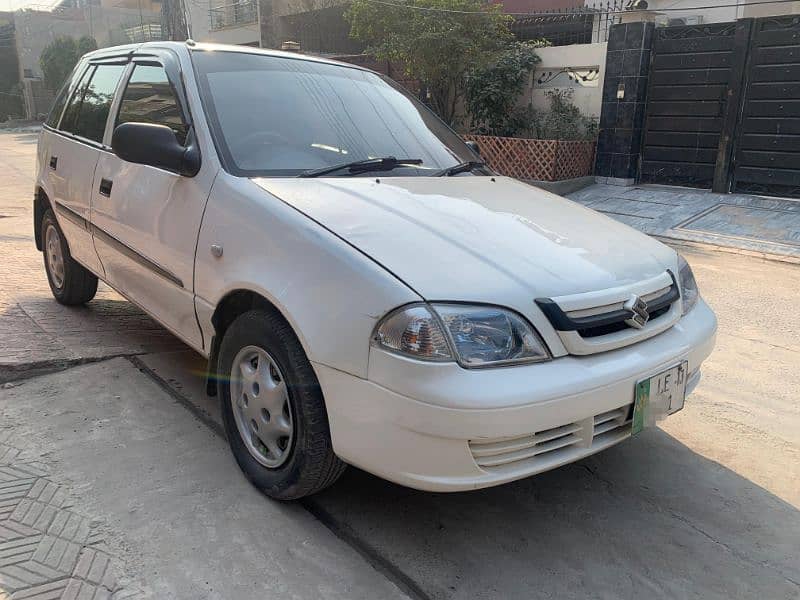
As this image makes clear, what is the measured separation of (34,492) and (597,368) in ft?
7.05

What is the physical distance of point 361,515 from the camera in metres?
2.60

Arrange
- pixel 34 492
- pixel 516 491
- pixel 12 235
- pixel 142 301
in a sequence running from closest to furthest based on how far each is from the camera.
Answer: pixel 34 492 < pixel 516 491 < pixel 142 301 < pixel 12 235

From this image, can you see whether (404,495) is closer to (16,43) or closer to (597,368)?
(597,368)

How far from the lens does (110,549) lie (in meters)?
2.31

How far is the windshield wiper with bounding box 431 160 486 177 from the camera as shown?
10.9 ft

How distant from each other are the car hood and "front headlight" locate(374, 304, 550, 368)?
0.06 m

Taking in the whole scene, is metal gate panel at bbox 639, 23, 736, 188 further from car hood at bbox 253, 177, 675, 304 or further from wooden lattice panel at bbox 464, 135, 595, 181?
car hood at bbox 253, 177, 675, 304

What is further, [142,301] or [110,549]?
[142,301]

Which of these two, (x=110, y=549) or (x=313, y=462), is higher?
(x=313, y=462)

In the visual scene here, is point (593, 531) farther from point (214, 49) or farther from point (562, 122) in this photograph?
point (562, 122)

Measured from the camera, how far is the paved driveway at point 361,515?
2244 millimetres

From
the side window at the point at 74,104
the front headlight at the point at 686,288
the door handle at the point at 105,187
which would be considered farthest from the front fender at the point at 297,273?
the side window at the point at 74,104

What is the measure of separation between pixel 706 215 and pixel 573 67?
162 inches

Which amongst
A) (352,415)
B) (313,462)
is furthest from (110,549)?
(352,415)
